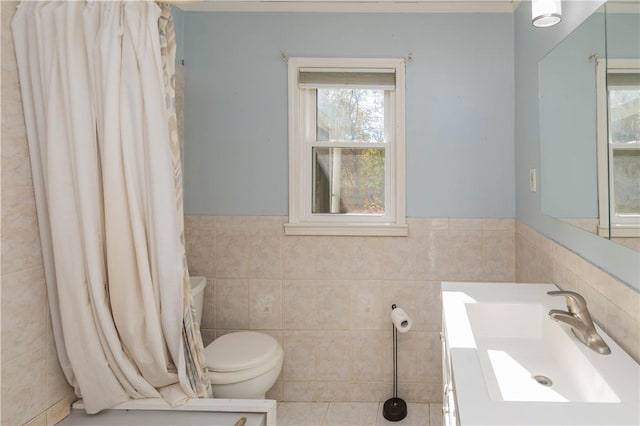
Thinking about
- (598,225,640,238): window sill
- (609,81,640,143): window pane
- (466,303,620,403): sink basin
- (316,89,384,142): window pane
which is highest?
(316,89,384,142): window pane

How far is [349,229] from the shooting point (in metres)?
2.47

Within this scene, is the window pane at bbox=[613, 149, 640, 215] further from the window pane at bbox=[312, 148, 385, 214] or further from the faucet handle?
the window pane at bbox=[312, 148, 385, 214]

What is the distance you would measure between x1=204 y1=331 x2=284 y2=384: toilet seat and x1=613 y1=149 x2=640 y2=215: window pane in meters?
1.62

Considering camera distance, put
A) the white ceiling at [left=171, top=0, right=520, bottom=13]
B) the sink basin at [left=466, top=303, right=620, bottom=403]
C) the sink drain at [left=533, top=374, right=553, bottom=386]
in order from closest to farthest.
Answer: the sink basin at [left=466, top=303, right=620, bottom=403]
the sink drain at [left=533, top=374, right=553, bottom=386]
the white ceiling at [left=171, top=0, right=520, bottom=13]

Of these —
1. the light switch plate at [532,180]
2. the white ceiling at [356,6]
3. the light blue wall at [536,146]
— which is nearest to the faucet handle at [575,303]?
the light blue wall at [536,146]

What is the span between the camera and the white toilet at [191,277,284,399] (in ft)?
6.42

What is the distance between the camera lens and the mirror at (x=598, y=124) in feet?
3.67

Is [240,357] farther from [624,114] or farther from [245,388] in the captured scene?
[624,114]

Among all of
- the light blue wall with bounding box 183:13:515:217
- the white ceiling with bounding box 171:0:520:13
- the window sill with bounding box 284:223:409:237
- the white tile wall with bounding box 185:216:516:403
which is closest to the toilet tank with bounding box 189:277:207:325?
the white tile wall with bounding box 185:216:516:403

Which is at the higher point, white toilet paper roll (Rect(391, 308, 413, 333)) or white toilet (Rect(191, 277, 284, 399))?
white toilet paper roll (Rect(391, 308, 413, 333))

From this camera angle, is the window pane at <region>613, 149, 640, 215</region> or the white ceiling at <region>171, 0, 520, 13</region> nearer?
the window pane at <region>613, 149, 640, 215</region>

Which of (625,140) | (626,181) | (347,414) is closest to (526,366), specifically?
(626,181)

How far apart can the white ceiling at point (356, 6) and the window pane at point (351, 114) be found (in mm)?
478

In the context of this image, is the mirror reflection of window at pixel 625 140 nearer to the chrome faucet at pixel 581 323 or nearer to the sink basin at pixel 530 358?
the chrome faucet at pixel 581 323
